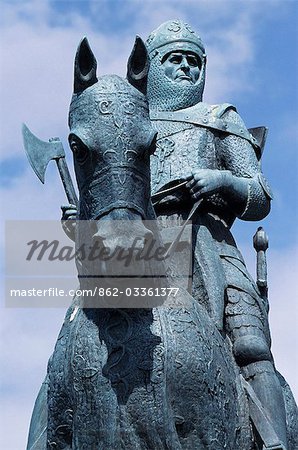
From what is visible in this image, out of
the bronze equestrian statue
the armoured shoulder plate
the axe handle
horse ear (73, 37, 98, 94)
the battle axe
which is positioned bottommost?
the bronze equestrian statue

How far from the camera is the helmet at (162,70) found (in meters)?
7.76

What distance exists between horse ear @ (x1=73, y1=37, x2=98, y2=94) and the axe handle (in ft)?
4.22

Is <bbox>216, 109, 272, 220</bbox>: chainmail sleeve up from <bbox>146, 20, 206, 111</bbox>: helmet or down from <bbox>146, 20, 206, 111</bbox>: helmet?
down

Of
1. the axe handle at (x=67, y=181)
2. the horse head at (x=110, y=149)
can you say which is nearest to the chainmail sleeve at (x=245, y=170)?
the axe handle at (x=67, y=181)

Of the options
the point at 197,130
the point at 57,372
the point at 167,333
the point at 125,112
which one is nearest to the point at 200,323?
the point at 167,333

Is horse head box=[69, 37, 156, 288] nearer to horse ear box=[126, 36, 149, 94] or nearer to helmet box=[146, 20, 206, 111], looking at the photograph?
horse ear box=[126, 36, 149, 94]

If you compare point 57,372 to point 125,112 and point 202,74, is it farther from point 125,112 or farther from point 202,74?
point 202,74

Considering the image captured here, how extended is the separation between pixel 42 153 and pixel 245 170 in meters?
1.48

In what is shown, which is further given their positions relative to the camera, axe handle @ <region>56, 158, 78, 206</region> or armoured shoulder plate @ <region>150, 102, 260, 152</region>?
armoured shoulder plate @ <region>150, 102, 260, 152</region>

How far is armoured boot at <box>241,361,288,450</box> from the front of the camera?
612 centimetres

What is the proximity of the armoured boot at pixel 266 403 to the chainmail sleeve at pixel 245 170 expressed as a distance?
3.84 feet

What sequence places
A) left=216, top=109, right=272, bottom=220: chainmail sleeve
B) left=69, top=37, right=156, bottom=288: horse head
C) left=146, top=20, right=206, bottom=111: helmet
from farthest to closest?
left=146, top=20, right=206, bottom=111: helmet < left=216, top=109, right=272, bottom=220: chainmail sleeve < left=69, top=37, right=156, bottom=288: horse head

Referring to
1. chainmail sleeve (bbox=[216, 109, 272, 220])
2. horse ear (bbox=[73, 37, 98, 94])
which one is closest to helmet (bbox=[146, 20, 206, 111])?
chainmail sleeve (bbox=[216, 109, 272, 220])

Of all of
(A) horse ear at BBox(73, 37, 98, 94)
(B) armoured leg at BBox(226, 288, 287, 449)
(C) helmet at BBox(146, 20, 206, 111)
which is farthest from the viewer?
(C) helmet at BBox(146, 20, 206, 111)
